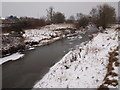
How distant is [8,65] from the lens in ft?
47.7

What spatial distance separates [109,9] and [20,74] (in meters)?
35.2

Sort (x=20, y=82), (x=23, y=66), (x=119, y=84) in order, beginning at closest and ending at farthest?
(x=119, y=84) < (x=20, y=82) < (x=23, y=66)

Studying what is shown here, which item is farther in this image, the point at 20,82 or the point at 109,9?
the point at 109,9

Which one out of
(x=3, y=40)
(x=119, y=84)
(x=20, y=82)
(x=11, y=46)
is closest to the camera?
(x=119, y=84)

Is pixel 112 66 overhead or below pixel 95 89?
overhead

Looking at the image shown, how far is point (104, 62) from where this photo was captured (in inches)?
432

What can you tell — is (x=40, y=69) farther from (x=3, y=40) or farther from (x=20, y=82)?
A: (x=3, y=40)

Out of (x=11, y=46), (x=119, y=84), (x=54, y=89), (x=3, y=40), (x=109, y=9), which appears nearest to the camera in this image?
(x=119, y=84)

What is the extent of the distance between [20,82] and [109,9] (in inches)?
1434

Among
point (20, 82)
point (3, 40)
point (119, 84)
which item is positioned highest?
point (3, 40)

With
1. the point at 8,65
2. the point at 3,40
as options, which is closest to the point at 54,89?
the point at 8,65

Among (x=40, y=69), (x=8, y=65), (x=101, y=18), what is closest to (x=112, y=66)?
(x=40, y=69)

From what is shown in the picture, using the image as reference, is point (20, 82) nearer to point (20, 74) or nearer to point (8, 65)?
point (20, 74)

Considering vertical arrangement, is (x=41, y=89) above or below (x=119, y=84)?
below
